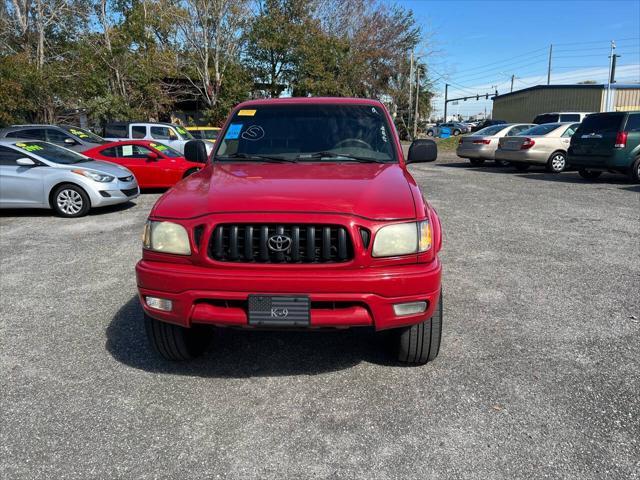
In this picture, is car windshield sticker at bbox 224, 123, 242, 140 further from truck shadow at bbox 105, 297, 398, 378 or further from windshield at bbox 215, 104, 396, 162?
truck shadow at bbox 105, 297, 398, 378

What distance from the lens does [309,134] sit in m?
4.13

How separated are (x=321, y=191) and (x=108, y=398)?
179 centimetres

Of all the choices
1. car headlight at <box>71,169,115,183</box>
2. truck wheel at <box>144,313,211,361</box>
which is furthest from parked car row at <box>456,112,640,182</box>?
truck wheel at <box>144,313,211,361</box>

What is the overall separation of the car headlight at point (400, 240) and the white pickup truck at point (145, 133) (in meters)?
15.0

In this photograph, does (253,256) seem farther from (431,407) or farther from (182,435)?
(431,407)

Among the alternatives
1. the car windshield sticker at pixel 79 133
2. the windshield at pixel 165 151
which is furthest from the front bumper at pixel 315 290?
the car windshield sticker at pixel 79 133

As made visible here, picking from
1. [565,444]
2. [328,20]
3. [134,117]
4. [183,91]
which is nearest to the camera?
[565,444]

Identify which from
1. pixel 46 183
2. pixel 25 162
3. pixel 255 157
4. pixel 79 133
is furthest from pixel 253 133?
pixel 79 133

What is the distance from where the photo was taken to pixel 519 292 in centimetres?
483

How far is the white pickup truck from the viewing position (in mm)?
17000

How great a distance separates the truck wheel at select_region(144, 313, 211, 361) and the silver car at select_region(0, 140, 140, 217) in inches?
253

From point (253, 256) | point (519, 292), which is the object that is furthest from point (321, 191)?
point (519, 292)

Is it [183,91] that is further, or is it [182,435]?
[183,91]

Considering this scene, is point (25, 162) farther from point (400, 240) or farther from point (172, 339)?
point (400, 240)
